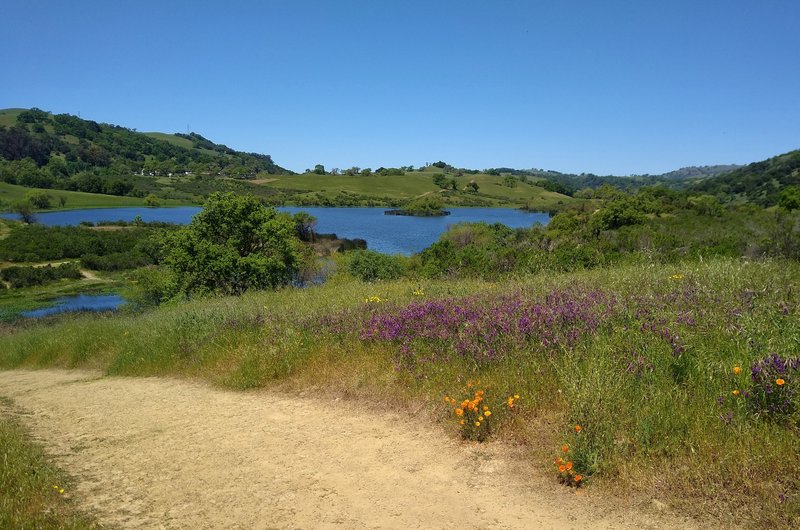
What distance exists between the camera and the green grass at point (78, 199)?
148 metres

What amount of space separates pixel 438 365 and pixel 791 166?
14802 cm

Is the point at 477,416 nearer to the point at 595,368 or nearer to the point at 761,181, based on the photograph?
the point at 595,368

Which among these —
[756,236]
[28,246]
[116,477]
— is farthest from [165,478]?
[28,246]

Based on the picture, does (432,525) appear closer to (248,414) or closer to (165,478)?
(165,478)

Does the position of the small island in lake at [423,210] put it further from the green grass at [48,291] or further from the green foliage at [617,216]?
the green foliage at [617,216]

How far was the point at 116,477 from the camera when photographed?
490 cm

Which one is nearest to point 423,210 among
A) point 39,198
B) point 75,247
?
point 75,247

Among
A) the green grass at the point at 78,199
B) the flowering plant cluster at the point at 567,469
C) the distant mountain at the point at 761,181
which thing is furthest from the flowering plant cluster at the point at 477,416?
the green grass at the point at 78,199

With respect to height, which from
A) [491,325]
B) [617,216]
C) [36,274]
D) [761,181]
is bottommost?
[36,274]

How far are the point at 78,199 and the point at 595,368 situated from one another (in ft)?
611

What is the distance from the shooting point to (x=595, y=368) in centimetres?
478

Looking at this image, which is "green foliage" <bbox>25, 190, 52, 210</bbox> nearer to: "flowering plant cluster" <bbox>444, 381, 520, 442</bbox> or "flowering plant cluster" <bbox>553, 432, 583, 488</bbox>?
"flowering plant cluster" <bbox>444, 381, 520, 442</bbox>

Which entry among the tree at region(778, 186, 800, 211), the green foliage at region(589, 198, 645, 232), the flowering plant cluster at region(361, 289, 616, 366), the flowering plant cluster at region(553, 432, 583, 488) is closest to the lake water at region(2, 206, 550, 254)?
the green foliage at region(589, 198, 645, 232)

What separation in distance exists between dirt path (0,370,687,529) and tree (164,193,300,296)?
1782 centimetres
